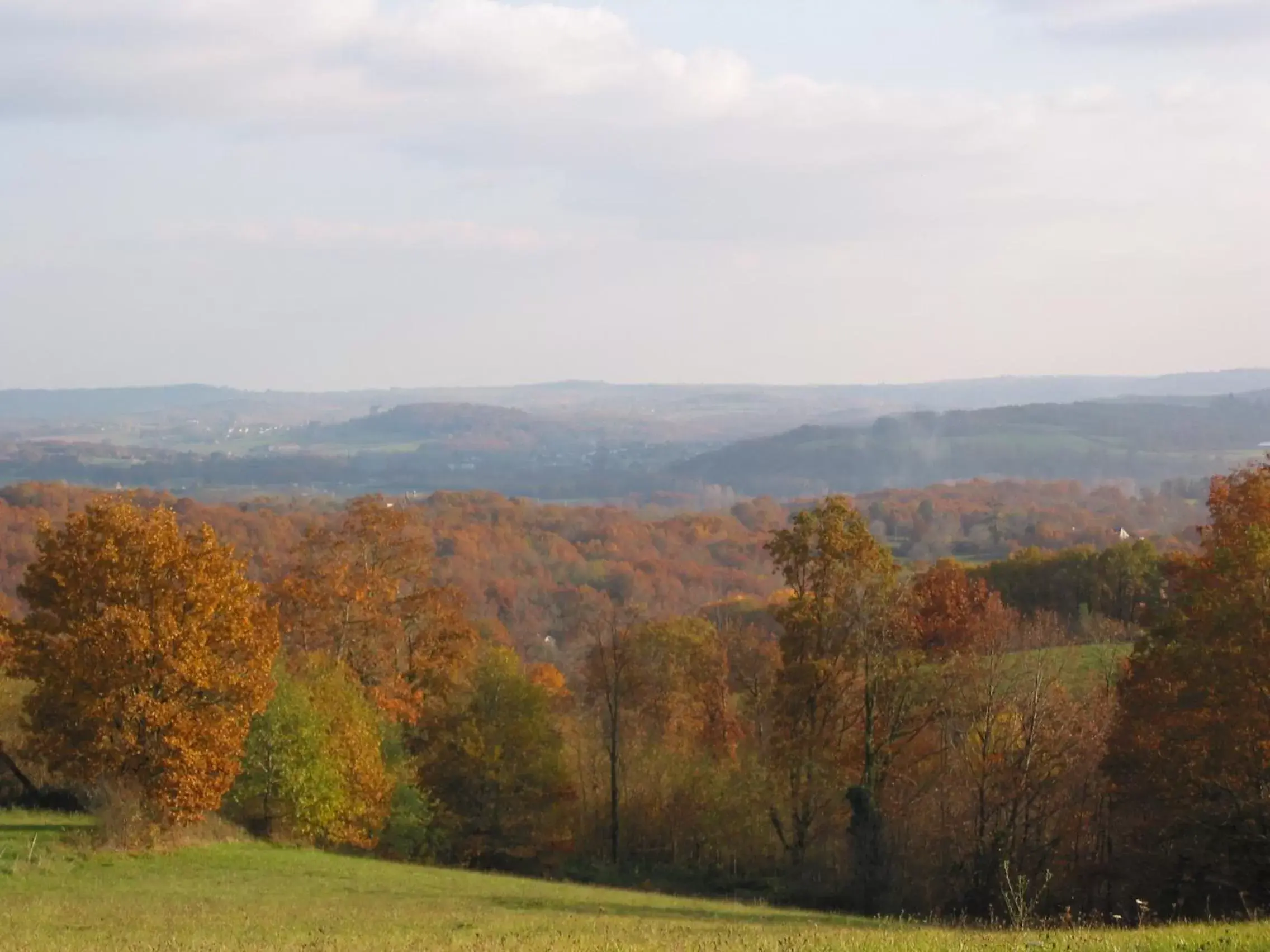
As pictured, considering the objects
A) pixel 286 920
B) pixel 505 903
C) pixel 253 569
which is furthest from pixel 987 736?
pixel 253 569

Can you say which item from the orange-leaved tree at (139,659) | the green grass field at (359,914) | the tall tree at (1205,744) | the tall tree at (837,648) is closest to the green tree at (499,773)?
the green grass field at (359,914)

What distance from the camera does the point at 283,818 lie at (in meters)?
35.0

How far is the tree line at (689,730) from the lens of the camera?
26922 millimetres

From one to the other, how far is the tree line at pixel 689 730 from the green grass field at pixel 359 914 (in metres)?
1.62

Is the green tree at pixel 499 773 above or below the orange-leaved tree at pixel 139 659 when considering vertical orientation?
below

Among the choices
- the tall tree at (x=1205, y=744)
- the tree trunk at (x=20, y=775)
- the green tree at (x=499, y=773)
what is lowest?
the green tree at (x=499, y=773)

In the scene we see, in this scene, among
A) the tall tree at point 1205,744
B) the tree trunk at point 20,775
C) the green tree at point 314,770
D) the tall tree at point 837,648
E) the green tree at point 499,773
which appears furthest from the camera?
the green tree at point 499,773

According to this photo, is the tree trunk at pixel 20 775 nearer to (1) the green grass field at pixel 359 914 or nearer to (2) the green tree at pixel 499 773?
(1) the green grass field at pixel 359 914

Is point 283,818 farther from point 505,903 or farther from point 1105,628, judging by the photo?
point 1105,628

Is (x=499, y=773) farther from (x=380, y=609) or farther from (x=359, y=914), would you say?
(x=359, y=914)

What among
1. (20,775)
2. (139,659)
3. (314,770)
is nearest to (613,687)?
(314,770)

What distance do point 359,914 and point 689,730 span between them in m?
35.2

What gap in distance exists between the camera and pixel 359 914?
21.5m

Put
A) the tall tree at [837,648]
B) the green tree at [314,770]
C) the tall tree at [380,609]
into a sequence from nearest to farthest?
the green tree at [314,770]
the tall tree at [837,648]
the tall tree at [380,609]
